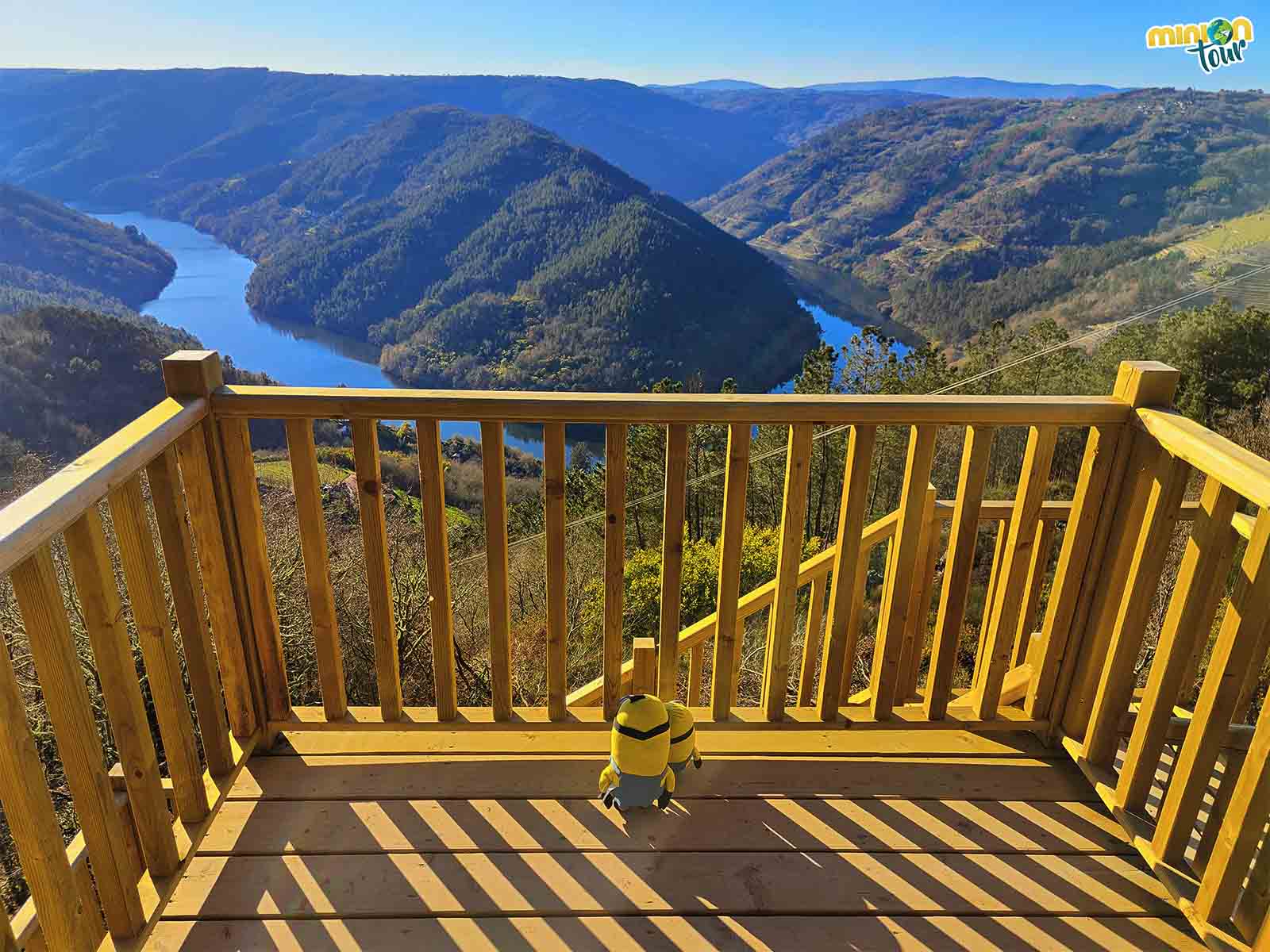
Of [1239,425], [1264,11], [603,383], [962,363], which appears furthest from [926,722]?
[603,383]

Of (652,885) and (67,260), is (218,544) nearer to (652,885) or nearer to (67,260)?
(652,885)

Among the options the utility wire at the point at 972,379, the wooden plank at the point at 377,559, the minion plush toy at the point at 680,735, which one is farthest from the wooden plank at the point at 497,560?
the utility wire at the point at 972,379

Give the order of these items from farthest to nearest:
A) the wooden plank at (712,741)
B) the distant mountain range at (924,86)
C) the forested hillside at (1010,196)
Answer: the distant mountain range at (924,86) → the forested hillside at (1010,196) → the wooden plank at (712,741)

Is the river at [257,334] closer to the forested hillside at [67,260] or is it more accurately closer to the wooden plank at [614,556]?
the forested hillside at [67,260]

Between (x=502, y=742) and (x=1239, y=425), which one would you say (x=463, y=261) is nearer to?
(x=1239, y=425)

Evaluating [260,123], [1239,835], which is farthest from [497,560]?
[260,123]

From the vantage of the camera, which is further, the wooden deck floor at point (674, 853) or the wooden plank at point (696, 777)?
the wooden plank at point (696, 777)
